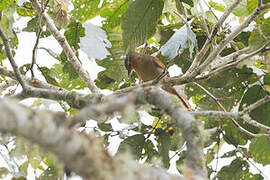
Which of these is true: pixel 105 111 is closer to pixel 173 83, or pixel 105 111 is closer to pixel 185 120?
pixel 185 120

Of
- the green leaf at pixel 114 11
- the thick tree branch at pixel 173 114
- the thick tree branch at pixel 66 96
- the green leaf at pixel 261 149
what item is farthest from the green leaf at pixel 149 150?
the thick tree branch at pixel 173 114

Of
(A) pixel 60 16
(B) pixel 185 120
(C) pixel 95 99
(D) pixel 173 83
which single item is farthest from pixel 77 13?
(B) pixel 185 120

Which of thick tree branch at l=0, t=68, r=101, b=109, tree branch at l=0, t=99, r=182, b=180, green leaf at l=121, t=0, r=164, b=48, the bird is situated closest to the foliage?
green leaf at l=121, t=0, r=164, b=48

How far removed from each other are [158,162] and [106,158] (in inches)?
9.2

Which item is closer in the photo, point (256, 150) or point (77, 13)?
point (256, 150)

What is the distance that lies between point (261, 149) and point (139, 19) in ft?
4.31

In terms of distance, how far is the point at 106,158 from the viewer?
0.88 metres

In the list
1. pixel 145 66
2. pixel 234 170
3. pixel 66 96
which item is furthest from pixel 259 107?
pixel 145 66

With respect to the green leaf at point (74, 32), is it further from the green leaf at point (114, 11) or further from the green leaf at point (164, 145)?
the green leaf at point (164, 145)

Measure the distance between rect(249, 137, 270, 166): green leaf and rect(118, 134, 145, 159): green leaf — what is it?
0.83m

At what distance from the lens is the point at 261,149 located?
2.64m

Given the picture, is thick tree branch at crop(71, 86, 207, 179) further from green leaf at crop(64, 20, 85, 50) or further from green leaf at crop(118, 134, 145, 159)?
green leaf at crop(64, 20, 85, 50)

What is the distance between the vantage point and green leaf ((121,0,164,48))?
244 cm

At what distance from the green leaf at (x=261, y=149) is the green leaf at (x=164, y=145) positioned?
63cm
